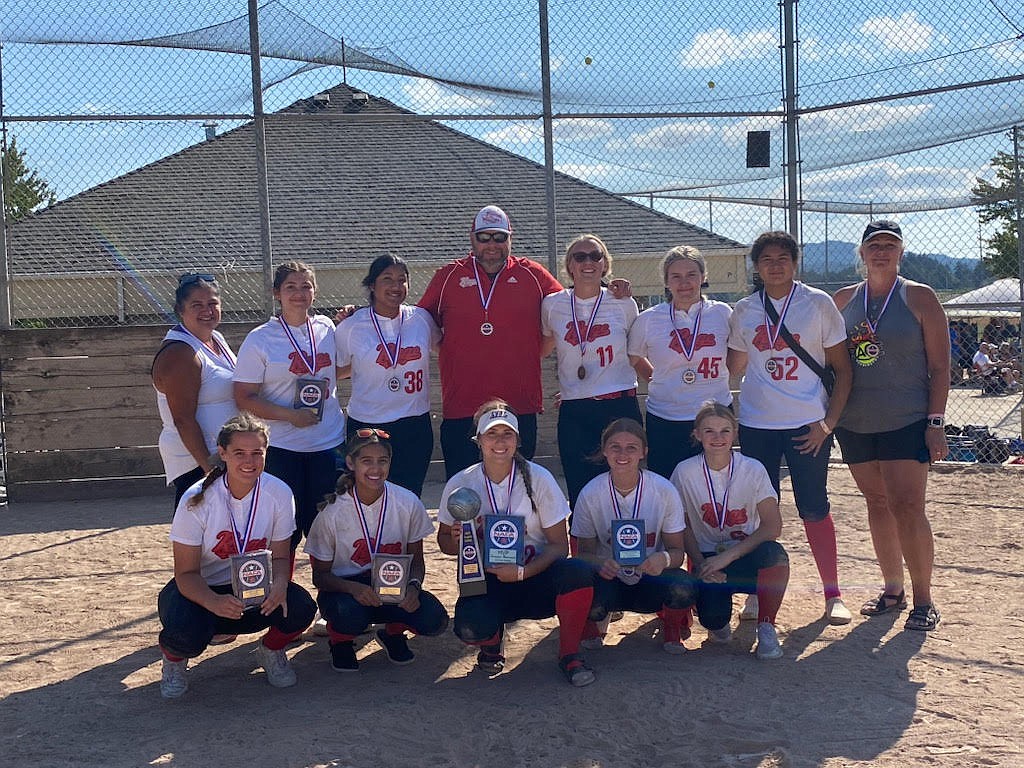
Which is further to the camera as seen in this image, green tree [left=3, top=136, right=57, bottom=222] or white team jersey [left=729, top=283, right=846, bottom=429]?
green tree [left=3, top=136, right=57, bottom=222]

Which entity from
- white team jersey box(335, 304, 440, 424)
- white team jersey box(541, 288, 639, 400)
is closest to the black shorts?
white team jersey box(541, 288, 639, 400)

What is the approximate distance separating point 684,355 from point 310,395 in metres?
1.78

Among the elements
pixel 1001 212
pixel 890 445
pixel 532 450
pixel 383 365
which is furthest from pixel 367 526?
pixel 1001 212

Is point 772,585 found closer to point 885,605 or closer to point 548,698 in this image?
point 885,605

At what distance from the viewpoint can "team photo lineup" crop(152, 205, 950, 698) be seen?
4.27m

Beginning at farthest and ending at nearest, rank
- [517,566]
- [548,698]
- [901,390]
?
1. [901,390]
2. [517,566]
3. [548,698]

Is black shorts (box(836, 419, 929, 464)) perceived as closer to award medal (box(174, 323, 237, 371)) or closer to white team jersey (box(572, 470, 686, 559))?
white team jersey (box(572, 470, 686, 559))

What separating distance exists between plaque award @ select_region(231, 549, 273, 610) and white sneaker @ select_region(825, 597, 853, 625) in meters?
2.62

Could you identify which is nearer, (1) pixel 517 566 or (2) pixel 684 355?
(1) pixel 517 566

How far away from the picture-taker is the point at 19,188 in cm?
1262

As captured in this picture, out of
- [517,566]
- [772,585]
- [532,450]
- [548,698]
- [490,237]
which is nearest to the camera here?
[548,698]

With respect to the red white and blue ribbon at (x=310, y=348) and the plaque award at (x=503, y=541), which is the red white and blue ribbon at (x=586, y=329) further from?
the red white and blue ribbon at (x=310, y=348)

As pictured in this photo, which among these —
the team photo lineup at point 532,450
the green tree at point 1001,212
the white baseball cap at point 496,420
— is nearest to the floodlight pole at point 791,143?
the green tree at point 1001,212

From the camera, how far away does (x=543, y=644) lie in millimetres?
4785
